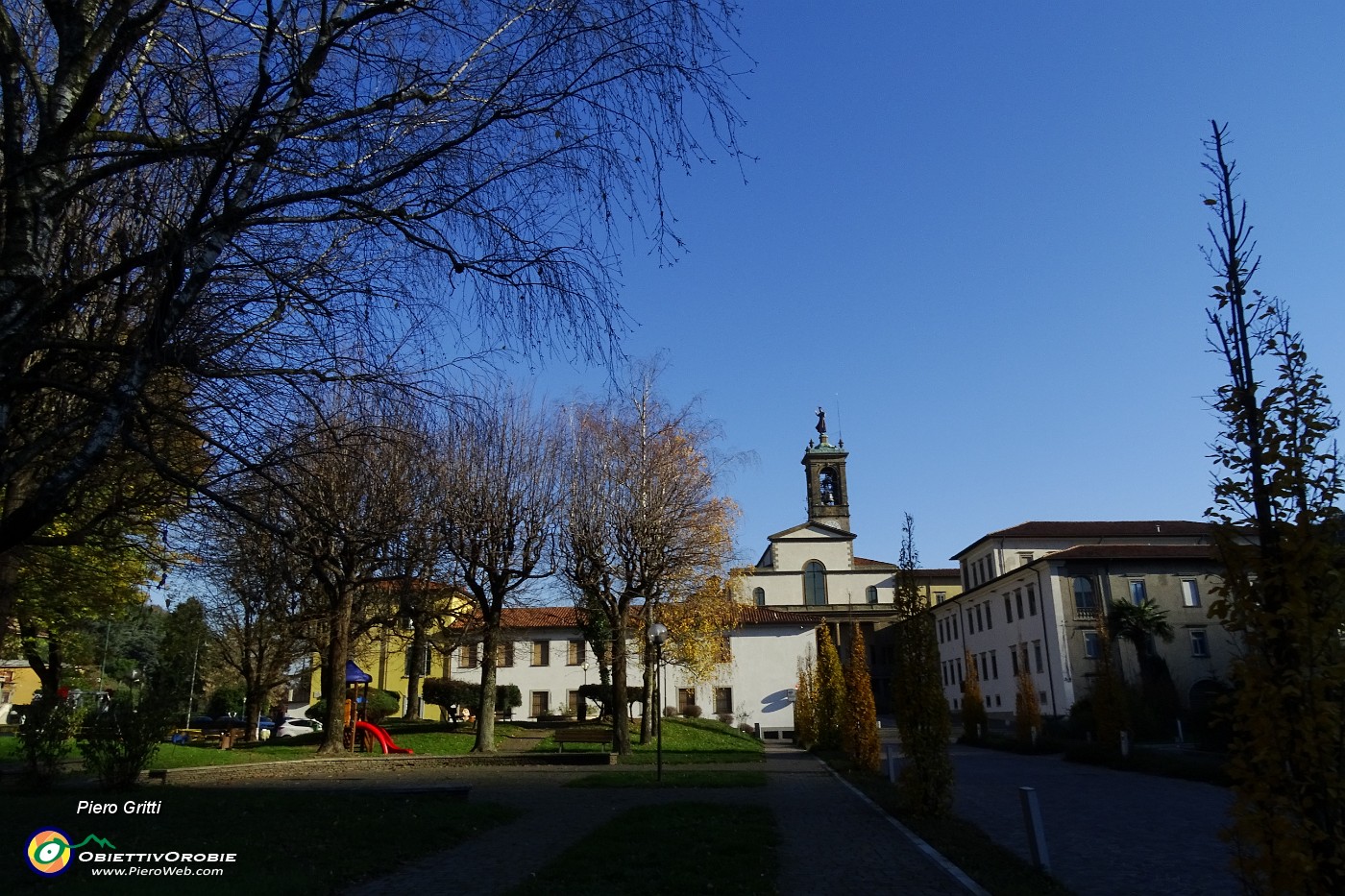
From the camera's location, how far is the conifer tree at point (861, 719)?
2014cm

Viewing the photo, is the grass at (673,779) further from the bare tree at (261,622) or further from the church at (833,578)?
the church at (833,578)

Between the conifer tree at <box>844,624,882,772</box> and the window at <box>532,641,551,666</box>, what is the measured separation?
99.5ft

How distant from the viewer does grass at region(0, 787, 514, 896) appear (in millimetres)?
6660

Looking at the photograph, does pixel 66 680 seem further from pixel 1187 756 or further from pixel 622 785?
pixel 1187 756

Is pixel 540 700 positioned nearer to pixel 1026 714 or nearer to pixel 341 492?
pixel 1026 714

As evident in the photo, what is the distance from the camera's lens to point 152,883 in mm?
6418

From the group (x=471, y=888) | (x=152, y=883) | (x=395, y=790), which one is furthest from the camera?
(x=395, y=790)

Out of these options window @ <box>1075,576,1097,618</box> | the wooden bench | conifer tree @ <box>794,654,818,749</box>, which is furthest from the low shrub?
window @ <box>1075,576,1097,618</box>

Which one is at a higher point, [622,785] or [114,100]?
[114,100]

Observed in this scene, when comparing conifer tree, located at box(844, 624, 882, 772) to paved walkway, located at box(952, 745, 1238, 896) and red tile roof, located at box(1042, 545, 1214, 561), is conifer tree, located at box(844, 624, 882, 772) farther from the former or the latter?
red tile roof, located at box(1042, 545, 1214, 561)

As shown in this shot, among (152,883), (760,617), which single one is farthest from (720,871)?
(760,617)

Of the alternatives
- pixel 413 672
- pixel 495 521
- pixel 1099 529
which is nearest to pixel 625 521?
pixel 495 521

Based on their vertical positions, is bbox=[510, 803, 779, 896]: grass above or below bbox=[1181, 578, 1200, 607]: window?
below

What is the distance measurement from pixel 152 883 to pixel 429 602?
66.1 ft
